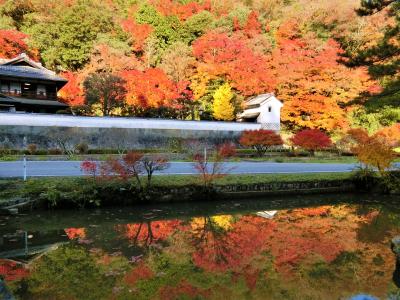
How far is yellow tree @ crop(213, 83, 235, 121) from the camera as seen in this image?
33.0 meters

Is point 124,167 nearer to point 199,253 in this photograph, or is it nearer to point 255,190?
point 255,190

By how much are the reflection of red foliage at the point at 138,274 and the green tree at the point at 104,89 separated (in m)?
24.9

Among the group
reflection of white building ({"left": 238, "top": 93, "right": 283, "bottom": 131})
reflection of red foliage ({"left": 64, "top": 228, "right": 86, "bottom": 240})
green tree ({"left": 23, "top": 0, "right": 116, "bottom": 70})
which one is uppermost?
green tree ({"left": 23, "top": 0, "right": 116, "bottom": 70})

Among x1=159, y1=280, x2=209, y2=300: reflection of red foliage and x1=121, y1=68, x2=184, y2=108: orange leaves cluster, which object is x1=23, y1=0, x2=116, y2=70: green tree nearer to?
x1=121, y1=68, x2=184, y2=108: orange leaves cluster

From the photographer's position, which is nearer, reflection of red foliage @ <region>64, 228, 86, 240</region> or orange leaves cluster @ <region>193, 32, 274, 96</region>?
reflection of red foliage @ <region>64, 228, 86, 240</region>

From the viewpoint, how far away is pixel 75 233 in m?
8.67

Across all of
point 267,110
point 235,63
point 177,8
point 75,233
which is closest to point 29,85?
point 235,63

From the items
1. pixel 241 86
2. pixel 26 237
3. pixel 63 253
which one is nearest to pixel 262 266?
pixel 63 253

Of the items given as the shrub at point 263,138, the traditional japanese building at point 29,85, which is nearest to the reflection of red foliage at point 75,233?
the shrub at point 263,138

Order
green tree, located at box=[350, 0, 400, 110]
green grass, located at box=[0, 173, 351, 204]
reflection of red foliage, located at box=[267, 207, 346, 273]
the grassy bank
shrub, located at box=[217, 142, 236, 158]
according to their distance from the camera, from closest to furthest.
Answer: reflection of red foliage, located at box=[267, 207, 346, 273]
the grassy bank
green grass, located at box=[0, 173, 351, 204]
green tree, located at box=[350, 0, 400, 110]
shrub, located at box=[217, 142, 236, 158]

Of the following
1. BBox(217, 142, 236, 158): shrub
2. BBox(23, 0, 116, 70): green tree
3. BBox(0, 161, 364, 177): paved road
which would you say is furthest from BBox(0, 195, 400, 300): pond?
BBox(23, 0, 116, 70): green tree

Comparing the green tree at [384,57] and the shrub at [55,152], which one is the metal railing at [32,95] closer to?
the shrub at [55,152]

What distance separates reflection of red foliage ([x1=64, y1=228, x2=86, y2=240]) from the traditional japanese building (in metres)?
22.9

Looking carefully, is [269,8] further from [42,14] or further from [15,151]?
[15,151]
